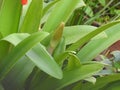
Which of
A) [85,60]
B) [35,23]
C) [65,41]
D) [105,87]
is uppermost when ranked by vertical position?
[35,23]

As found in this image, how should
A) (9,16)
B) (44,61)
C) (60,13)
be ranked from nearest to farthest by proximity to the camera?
1. (44,61)
2. (9,16)
3. (60,13)

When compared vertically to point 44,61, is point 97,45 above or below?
below

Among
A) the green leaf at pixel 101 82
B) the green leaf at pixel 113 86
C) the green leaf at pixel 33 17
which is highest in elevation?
the green leaf at pixel 33 17

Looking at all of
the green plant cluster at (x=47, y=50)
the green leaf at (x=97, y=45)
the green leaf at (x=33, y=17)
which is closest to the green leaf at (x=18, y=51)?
the green plant cluster at (x=47, y=50)

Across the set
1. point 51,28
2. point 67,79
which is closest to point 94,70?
point 67,79

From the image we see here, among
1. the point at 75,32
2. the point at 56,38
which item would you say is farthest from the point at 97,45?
the point at 56,38

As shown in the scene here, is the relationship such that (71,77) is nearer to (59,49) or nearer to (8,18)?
(59,49)

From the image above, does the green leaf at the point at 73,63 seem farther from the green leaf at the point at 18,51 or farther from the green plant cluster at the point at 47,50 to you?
the green leaf at the point at 18,51

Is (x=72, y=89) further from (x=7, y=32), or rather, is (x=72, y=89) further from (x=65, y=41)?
(x=7, y=32)
